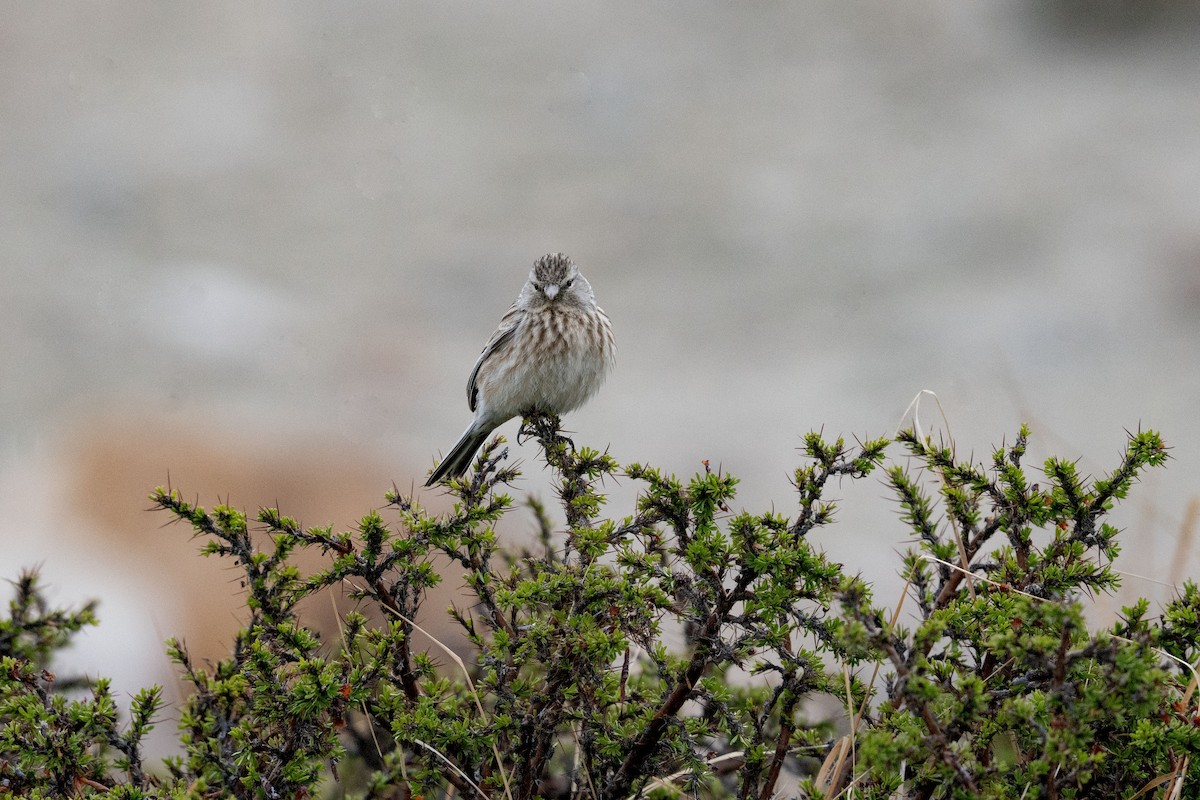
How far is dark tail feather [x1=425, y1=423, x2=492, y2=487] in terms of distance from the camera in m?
5.81

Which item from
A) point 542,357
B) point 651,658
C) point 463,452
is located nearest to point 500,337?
point 542,357

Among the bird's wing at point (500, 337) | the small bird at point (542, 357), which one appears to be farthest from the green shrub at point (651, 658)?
the bird's wing at point (500, 337)

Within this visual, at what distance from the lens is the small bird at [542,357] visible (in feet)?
18.1

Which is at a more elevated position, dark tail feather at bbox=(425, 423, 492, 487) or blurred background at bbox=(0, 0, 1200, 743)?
blurred background at bbox=(0, 0, 1200, 743)

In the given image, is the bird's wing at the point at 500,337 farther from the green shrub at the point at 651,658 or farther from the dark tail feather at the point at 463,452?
the green shrub at the point at 651,658

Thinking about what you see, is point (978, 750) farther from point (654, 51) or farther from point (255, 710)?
point (654, 51)

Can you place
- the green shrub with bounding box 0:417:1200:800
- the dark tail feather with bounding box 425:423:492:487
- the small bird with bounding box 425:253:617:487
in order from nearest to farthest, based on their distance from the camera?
the green shrub with bounding box 0:417:1200:800
the small bird with bounding box 425:253:617:487
the dark tail feather with bounding box 425:423:492:487

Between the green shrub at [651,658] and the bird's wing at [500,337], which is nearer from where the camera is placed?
the green shrub at [651,658]

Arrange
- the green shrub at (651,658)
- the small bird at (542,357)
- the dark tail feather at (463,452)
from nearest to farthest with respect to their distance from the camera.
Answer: the green shrub at (651,658) → the small bird at (542,357) → the dark tail feather at (463,452)

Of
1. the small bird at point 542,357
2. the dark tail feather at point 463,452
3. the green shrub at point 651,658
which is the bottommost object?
the green shrub at point 651,658

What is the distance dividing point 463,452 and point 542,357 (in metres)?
0.76

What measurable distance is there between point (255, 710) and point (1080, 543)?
192cm

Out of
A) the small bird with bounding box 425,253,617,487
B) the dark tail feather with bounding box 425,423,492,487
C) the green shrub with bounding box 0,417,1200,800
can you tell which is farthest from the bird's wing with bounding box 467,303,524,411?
the green shrub with bounding box 0,417,1200,800

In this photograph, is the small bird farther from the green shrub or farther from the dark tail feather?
the green shrub
